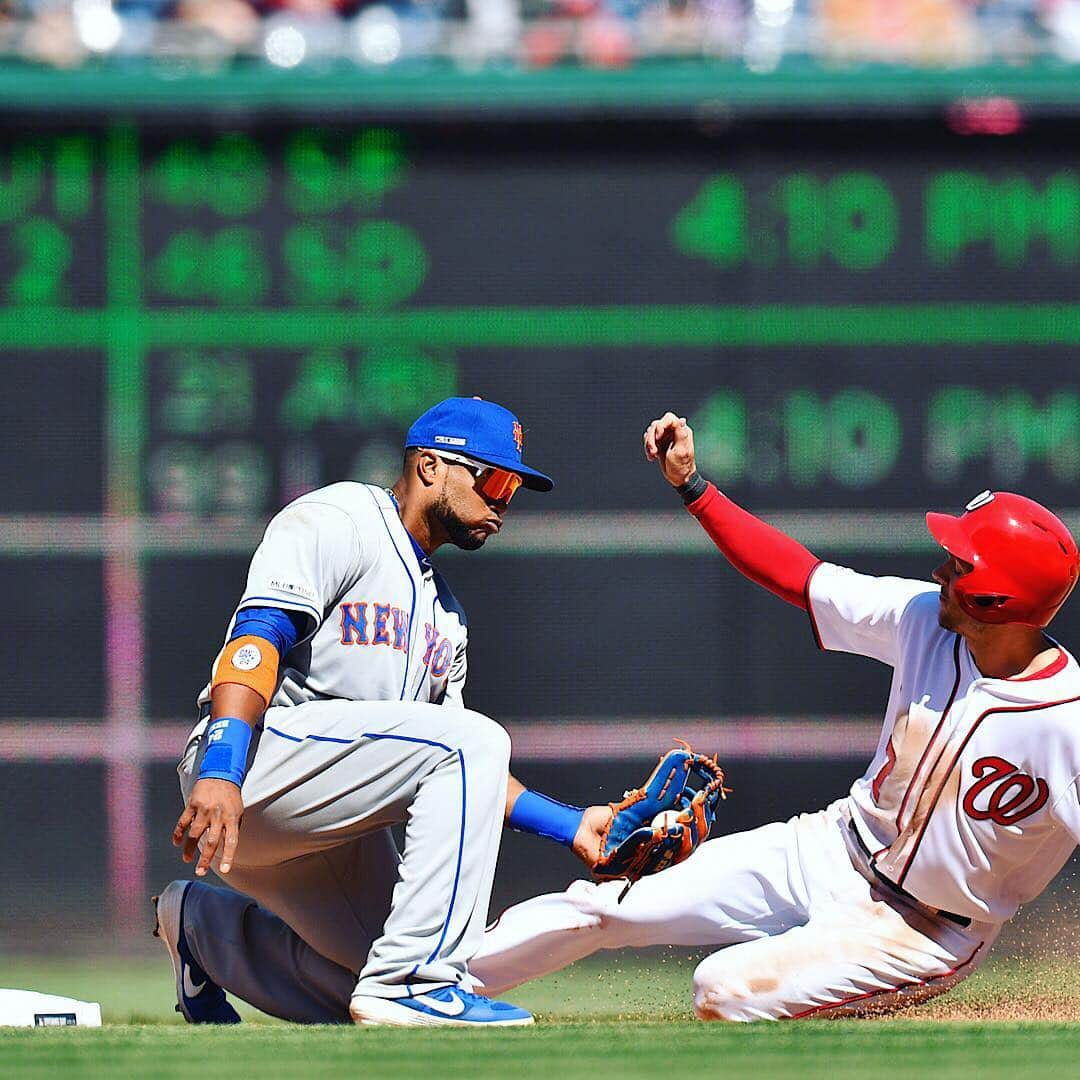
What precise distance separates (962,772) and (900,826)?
192mm

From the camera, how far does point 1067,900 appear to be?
526cm

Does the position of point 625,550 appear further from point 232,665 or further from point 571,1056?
point 571,1056

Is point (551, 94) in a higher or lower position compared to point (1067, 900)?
higher

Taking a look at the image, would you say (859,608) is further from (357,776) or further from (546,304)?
(546,304)

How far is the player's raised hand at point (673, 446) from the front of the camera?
13.4 ft

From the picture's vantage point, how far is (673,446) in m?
4.09

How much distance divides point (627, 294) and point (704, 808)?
1.88 m

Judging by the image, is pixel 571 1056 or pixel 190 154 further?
pixel 190 154

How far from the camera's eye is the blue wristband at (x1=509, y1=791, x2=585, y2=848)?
3.91 metres

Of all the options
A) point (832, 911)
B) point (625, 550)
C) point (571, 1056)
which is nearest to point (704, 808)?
point (832, 911)

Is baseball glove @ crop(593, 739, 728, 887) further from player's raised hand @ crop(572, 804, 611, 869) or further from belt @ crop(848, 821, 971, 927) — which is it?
belt @ crop(848, 821, 971, 927)

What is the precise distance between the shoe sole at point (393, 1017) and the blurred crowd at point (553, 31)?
3008 mm

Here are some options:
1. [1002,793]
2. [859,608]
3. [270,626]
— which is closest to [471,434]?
[270,626]

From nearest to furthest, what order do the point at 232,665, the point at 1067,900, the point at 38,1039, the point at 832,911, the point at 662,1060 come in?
the point at 662,1060, the point at 38,1039, the point at 232,665, the point at 832,911, the point at 1067,900
